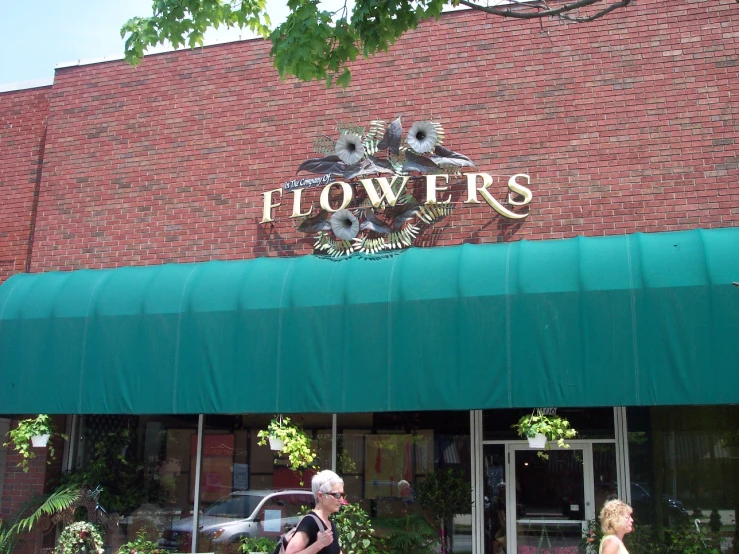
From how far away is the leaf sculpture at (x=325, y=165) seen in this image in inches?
479

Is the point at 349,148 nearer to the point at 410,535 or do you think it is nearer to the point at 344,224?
the point at 344,224

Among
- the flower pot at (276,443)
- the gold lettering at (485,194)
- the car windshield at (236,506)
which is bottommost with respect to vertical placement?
the car windshield at (236,506)

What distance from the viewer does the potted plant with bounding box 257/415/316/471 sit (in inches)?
425

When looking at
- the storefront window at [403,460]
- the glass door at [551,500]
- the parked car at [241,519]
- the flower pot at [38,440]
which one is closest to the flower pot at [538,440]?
the glass door at [551,500]

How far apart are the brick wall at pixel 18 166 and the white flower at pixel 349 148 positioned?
5701mm

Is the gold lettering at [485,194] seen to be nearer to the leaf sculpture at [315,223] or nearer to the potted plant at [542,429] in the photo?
the leaf sculpture at [315,223]

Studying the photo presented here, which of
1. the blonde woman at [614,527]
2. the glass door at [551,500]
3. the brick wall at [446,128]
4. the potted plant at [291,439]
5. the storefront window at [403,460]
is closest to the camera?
the blonde woman at [614,527]

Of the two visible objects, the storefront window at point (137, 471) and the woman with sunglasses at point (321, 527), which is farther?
the storefront window at point (137, 471)

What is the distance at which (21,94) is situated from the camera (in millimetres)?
14883

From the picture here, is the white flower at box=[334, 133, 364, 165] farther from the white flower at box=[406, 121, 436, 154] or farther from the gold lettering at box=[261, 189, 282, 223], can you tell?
the gold lettering at box=[261, 189, 282, 223]

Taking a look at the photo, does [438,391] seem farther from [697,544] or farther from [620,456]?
[697,544]

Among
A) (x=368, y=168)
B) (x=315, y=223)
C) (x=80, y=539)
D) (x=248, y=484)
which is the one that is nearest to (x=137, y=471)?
(x=80, y=539)

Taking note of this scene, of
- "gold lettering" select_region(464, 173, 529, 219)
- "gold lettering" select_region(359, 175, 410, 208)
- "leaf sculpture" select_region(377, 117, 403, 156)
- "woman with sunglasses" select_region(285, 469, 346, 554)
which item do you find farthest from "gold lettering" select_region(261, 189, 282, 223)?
"woman with sunglasses" select_region(285, 469, 346, 554)

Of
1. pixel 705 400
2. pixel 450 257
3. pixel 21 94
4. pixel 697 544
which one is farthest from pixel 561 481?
Answer: pixel 21 94
